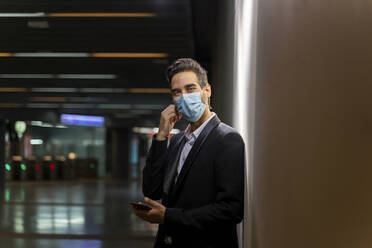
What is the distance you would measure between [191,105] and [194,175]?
27 cm

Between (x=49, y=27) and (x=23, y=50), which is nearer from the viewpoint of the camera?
(x=49, y=27)

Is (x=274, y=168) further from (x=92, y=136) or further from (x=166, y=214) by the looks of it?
(x=92, y=136)

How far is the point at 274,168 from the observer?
1320 millimetres

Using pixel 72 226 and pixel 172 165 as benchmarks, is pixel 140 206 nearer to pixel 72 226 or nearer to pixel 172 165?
pixel 172 165

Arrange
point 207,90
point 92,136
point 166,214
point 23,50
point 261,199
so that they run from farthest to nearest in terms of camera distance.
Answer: point 92,136 < point 23,50 < point 207,90 < point 166,214 < point 261,199

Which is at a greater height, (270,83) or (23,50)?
(23,50)

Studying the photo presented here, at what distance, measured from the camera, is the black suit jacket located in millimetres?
1622

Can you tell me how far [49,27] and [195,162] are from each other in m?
6.31

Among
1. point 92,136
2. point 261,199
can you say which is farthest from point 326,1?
point 92,136

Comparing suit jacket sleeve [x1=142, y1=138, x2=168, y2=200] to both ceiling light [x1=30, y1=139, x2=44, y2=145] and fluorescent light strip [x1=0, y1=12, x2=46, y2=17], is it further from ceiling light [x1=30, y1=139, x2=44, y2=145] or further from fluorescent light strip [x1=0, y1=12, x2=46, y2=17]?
ceiling light [x1=30, y1=139, x2=44, y2=145]

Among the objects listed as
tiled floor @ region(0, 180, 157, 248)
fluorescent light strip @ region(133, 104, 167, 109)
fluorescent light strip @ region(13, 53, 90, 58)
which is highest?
fluorescent light strip @ region(13, 53, 90, 58)

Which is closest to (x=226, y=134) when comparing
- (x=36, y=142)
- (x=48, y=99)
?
(x=48, y=99)

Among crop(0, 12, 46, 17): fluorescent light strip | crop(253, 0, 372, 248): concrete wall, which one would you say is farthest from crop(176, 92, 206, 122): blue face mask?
crop(0, 12, 46, 17): fluorescent light strip

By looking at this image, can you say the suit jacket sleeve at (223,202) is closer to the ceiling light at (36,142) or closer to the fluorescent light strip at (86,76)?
the fluorescent light strip at (86,76)
